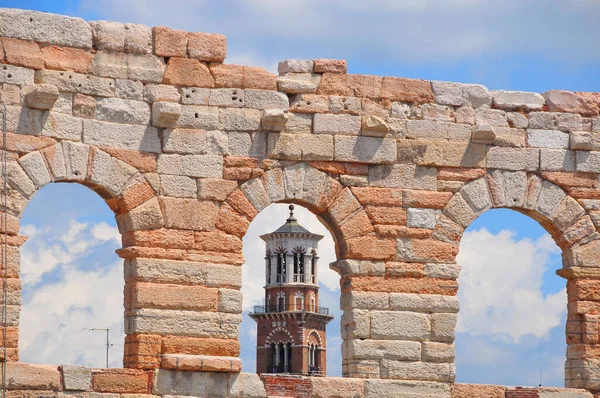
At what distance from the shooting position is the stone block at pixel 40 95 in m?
18.9

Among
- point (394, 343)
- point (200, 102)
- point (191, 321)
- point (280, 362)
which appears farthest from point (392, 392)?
point (280, 362)

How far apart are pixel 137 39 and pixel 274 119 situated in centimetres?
199

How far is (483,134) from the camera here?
21031 millimetres

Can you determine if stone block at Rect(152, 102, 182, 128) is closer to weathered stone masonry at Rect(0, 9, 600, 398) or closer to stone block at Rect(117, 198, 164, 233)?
weathered stone masonry at Rect(0, 9, 600, 398)

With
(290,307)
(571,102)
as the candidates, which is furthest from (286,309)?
(571,102)

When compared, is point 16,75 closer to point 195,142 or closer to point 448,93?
point 195,142

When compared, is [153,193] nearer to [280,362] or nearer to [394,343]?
[394,343]

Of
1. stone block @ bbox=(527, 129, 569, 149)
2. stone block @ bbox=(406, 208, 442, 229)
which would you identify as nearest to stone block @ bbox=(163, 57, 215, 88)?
stone block @ bbox=(406, 208, 442, 229)

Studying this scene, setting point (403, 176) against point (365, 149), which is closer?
point (365, 149)

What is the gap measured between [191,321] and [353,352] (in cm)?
216

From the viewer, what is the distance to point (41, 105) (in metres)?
19.0

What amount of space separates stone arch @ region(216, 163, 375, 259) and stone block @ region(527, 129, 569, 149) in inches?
105

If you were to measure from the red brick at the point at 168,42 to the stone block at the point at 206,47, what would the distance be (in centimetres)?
11

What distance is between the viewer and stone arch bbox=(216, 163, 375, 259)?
65.3 feet
